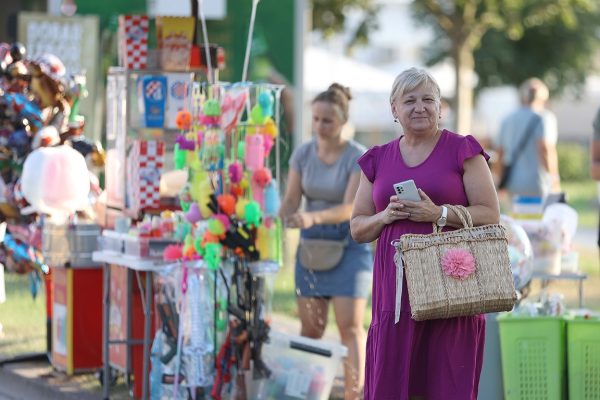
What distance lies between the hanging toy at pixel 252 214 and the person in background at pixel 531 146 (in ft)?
19.0

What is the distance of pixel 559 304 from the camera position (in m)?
6.72

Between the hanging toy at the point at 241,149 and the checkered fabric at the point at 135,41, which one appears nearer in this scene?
the hanging toy at the point at 241,149

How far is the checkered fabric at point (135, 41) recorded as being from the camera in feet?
25.7

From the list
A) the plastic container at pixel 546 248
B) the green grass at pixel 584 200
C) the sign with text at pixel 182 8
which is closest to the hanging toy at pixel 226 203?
the plastic container at pixel 546 248

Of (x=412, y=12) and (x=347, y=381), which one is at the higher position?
(x=412, y=12)

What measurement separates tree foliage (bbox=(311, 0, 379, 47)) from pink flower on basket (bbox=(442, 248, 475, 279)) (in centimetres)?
1704

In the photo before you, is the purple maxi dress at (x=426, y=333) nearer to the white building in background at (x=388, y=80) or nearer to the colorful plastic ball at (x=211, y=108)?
the colorful plastic ball at (x=211, y=108)

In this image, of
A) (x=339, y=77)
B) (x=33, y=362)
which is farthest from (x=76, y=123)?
(x=339, y=77)

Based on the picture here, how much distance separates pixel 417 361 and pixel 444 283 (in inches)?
15.1

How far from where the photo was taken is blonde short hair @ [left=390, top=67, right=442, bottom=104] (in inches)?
198

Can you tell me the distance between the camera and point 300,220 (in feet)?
23.4

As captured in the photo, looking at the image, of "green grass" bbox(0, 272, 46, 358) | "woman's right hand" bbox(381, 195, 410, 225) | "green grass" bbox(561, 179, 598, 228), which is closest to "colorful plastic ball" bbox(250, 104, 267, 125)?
"woman's right hand" bbox(381, 195, 410, 225)

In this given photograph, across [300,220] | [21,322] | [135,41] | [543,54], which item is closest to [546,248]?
[300,220]

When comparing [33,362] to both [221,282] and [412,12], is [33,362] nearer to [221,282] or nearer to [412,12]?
[221,282]
